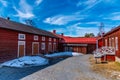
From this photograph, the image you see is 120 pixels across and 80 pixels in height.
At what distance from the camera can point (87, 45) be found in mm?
34438

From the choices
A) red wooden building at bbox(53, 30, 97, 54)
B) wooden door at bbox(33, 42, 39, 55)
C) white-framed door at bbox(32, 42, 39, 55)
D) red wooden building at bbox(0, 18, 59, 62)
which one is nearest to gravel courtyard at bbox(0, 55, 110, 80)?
red wooden building at bbox(0, 18, 59, 62)

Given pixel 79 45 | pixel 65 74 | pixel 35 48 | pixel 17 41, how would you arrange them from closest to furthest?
pixel 65 74 → pixel 17 41 → pixel 35 48 → pixel 79 45

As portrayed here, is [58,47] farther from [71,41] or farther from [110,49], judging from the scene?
[110,49]

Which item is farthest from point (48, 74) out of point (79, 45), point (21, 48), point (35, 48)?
point (79, 45)

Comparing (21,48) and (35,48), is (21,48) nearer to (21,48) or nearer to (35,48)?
(21,48)

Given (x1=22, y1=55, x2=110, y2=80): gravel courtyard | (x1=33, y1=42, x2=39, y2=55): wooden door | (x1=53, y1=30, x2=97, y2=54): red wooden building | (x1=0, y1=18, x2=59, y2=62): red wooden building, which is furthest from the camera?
(x1=53, y1=30, x2=97, y2=54): red wooden building

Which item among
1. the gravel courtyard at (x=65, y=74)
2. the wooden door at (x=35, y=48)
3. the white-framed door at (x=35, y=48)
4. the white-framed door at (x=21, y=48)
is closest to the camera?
the gravel courtyard at (x=65, y=74)

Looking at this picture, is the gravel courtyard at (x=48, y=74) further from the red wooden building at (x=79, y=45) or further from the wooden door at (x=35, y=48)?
the red wooden building at (x=79, y=45)

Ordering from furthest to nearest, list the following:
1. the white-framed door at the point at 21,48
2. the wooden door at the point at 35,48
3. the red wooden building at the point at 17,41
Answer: the wooden door at the point at 35,48, the white-framed door at the point at 21,48, the red wooden building at the point at 17,41

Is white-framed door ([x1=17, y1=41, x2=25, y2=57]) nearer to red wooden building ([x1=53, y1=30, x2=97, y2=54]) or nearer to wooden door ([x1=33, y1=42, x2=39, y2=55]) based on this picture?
wooden door ([x1=33, y1=42, x2=39, y2=55])

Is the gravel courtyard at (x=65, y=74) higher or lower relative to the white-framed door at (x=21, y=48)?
lower

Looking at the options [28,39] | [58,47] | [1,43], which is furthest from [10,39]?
[58,47]

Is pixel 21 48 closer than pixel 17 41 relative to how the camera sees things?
No

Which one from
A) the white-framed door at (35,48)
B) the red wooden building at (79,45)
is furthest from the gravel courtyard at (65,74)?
the red wooden building at (79,45)
